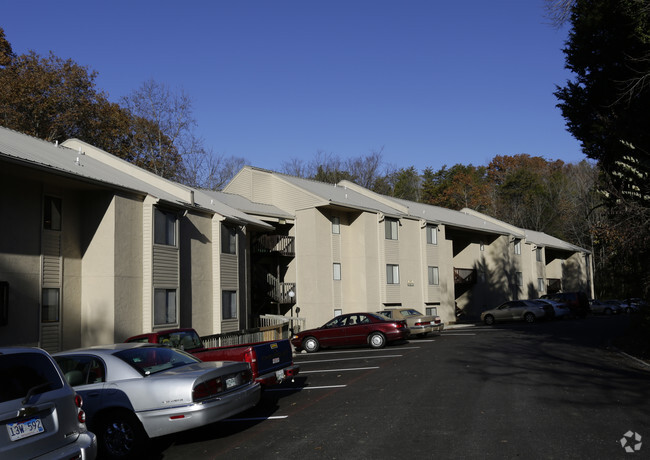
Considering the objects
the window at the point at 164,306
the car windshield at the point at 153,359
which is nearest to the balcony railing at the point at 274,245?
the window at the point at 164,306

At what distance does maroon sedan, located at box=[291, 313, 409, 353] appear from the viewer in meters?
21.8

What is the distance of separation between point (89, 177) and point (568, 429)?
48.4 ft

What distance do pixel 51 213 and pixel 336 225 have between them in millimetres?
18167

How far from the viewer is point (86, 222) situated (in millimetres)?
19062

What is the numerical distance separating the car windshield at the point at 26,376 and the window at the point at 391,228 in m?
30.0

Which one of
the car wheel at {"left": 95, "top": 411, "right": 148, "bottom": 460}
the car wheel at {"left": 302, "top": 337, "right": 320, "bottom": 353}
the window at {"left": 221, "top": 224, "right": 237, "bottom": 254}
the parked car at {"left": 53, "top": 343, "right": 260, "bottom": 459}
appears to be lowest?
the car wheel at {"left": 302, "top": 337, "right": 320, "bottom": 353}

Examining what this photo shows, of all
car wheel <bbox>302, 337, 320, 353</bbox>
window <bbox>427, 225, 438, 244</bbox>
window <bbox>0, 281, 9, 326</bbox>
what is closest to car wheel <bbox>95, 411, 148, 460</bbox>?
window <bbox>0, 281, 9, 326</bbox>

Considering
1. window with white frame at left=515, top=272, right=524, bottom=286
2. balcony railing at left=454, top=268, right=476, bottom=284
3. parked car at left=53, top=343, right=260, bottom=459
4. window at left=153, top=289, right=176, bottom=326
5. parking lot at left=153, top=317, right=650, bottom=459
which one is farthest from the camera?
window with white frame at left=515, top=272, right=524, bottom=286

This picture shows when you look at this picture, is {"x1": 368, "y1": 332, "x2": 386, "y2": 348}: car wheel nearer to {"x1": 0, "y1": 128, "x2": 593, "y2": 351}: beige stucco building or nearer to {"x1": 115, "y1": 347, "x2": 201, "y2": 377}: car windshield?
{"x1": 0, "y1": 128, "x2": 593, "y2": 351}: beige stucco building

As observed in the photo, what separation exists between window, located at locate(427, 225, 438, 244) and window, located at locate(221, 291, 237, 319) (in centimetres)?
1725

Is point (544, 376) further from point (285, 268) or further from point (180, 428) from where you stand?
point (285, 268)

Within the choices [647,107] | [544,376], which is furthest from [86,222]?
[647,107]

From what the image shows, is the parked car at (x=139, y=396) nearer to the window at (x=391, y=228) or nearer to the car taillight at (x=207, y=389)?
the car taillight at (x=207, y=389)

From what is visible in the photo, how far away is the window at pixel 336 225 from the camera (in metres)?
33.5
